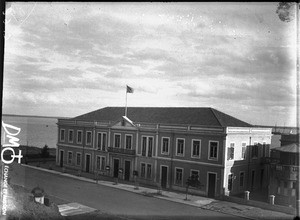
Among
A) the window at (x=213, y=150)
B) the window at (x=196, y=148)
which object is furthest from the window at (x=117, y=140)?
the window at (x=213, y=150)

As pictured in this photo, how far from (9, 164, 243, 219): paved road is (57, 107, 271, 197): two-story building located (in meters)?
0.26

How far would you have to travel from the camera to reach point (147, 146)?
187 inches

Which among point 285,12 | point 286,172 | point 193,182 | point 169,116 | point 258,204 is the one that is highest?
point 285,12

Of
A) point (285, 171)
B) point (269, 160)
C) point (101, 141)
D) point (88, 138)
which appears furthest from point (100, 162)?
point (285, 171)

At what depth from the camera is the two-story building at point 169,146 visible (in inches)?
173

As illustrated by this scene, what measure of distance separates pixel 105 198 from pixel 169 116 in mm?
1697

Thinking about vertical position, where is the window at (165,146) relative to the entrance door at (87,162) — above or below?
above

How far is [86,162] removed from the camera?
5.04 m

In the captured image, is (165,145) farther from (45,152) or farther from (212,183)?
(45,152)

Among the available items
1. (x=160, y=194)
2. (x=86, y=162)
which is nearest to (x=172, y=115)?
(x=160, y=194)

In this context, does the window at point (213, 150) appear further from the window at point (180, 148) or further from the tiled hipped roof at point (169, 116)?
the window at point (180, 148)

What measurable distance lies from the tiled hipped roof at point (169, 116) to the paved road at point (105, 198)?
3.72 ft

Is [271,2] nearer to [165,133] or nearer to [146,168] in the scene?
[165,133]

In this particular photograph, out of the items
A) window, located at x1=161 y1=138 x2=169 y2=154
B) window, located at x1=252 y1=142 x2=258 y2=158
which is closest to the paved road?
window, located at x1=161 y1=138 x2=169 y2=154
